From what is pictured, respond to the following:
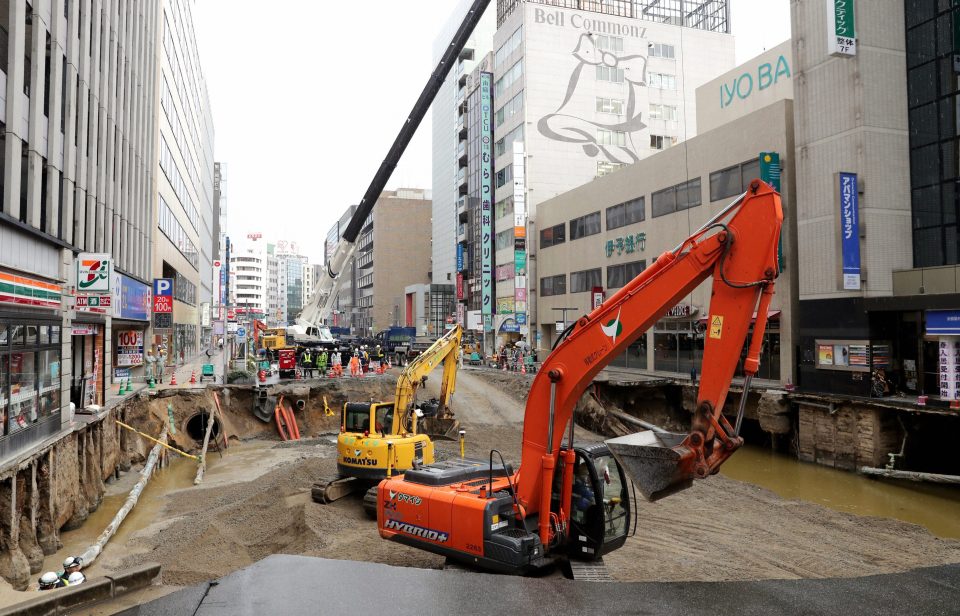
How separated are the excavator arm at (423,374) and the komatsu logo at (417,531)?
631 cm

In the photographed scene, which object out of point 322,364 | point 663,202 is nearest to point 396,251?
point 322,364

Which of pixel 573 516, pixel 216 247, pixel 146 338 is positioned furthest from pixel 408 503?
pixel 216 247

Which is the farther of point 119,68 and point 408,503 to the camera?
point 119,68

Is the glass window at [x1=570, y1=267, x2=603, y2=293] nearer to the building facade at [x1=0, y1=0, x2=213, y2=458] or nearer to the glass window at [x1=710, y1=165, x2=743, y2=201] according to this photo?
the glass window at [x1=710, y1=165, x2=743, y2=201]

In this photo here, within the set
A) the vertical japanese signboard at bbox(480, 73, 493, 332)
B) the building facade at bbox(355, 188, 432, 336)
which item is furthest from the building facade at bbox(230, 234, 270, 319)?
the vertical japanese signboard at bbox(480, 73, 493, 332)

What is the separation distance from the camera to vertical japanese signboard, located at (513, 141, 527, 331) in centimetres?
5316

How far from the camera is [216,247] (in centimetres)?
11544

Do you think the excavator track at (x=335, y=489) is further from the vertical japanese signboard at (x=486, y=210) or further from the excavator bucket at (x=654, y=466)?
the vertical japanese signboard at (x=486, y=210)

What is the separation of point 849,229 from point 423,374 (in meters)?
18.6

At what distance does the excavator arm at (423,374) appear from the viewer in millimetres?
16953

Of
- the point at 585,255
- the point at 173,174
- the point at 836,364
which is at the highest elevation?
the point at 173,174

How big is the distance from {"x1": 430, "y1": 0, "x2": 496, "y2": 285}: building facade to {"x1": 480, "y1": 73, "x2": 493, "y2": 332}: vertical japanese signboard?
22206 mm

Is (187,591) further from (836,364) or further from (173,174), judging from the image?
(173,174)

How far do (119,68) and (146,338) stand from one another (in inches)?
629
